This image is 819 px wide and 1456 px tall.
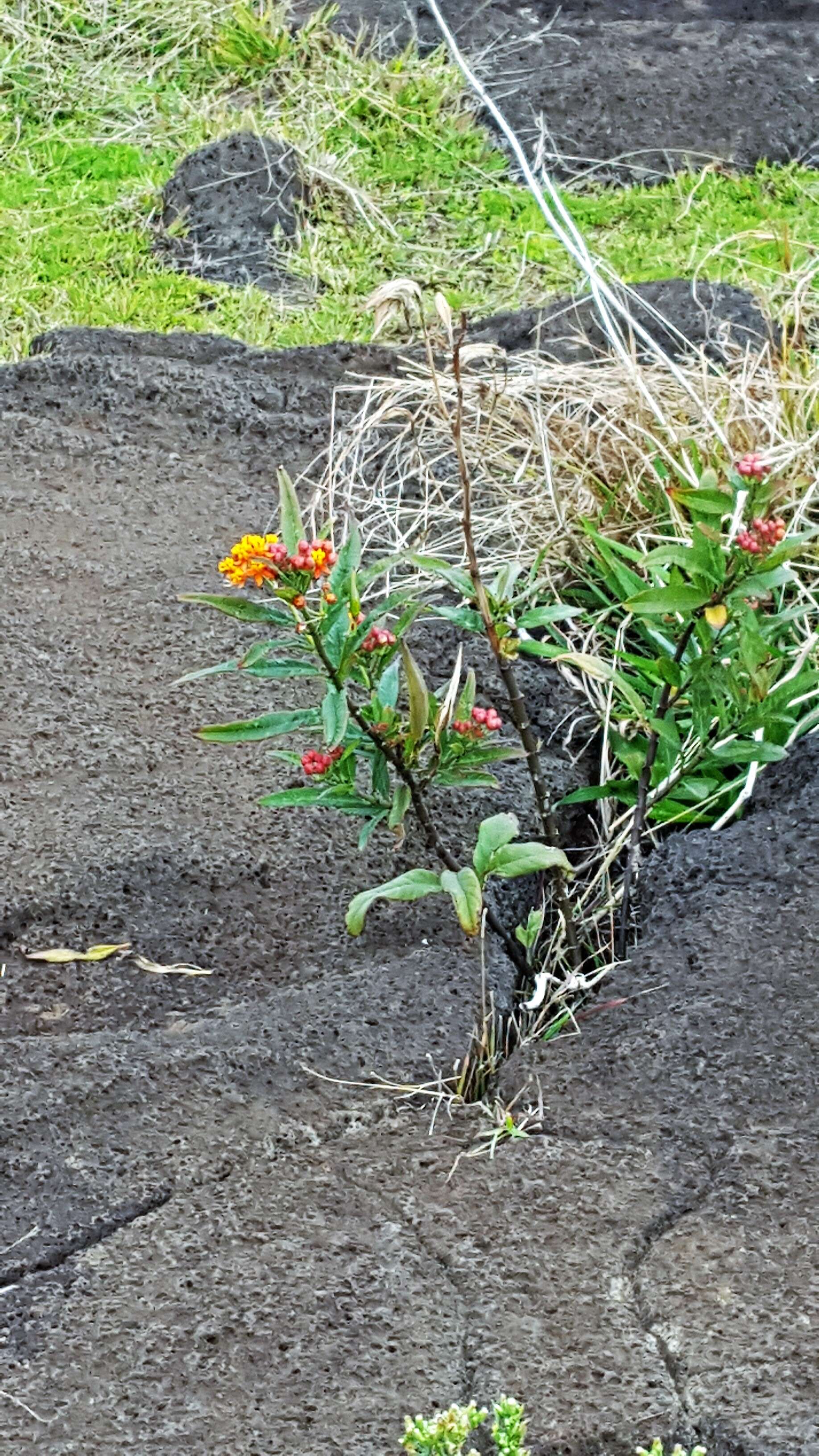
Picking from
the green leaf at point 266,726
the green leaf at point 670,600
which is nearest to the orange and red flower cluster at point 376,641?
the green leaf at point 266,726

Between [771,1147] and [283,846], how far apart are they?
943mm

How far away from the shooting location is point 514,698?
2109 millimetres

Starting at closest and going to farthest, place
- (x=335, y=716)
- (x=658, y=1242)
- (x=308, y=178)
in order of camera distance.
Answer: (x=658, y=1242) < (x=335, y=716) < (x=308, y=178)

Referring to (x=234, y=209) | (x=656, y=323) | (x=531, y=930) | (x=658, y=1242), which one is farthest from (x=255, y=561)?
(x=234, y=209)

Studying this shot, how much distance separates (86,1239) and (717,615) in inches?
42.6

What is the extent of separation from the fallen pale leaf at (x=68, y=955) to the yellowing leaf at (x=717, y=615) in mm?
998

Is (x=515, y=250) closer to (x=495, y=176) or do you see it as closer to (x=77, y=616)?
(x=495, y=176)

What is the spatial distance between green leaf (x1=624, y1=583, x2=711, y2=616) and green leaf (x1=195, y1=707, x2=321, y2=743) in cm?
45

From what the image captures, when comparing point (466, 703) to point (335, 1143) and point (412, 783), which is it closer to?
point (412, 783)

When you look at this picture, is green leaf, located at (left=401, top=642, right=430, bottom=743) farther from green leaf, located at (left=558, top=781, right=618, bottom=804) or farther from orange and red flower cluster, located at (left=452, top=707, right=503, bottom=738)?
green leaf, located at (left=558, top=781, right=618, bottom=804)

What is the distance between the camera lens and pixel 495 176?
5137mm

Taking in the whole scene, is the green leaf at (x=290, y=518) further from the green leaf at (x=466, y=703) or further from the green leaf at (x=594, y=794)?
the green leaf at (x=594, y=794)

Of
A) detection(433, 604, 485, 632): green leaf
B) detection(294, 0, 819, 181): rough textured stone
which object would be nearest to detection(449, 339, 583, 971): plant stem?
detection(433, 604, 485, 632): green leaf

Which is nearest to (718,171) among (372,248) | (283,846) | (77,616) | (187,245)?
(372,248)
